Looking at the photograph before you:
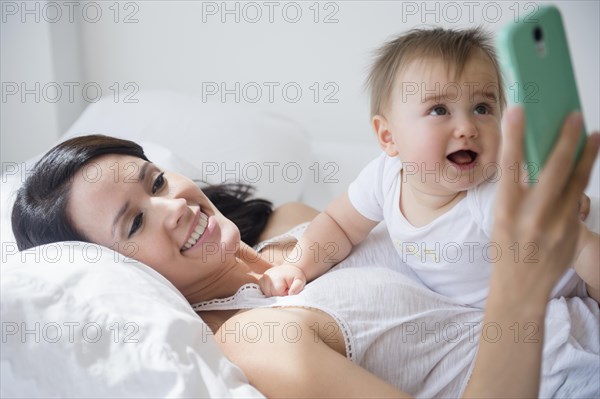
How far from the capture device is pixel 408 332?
1.14m

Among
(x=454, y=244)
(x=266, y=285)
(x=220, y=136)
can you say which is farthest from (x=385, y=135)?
(x=220, y=136)

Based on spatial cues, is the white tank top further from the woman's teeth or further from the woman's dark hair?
the woman's dark hair

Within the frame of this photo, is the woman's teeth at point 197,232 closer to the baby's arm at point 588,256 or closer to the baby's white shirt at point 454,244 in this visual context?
the baby's white shirt at point 454,244

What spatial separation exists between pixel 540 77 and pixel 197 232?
0.69 m

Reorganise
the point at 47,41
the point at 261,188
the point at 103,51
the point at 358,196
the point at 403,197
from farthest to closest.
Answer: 1. the point at 103,51
2. the point at 47,41
3. the point at 261,188
4. the point at 358,196
5. the point at 403,197

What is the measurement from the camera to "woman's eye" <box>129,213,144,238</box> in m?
1.17

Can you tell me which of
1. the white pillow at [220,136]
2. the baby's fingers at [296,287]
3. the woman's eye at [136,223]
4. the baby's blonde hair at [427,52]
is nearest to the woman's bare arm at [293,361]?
the baby's fingers at [296,287]

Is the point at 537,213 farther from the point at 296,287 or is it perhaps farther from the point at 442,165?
the point at 296,287

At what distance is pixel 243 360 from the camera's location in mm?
1016

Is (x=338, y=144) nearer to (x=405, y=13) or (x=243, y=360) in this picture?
(x=405, y=13)

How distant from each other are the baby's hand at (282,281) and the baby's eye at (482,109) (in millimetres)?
444

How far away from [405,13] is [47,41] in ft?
4.01

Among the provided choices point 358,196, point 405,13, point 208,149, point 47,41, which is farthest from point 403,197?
point 47,41

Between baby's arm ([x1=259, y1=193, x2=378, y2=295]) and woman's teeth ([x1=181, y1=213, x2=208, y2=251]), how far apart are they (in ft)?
0.51
